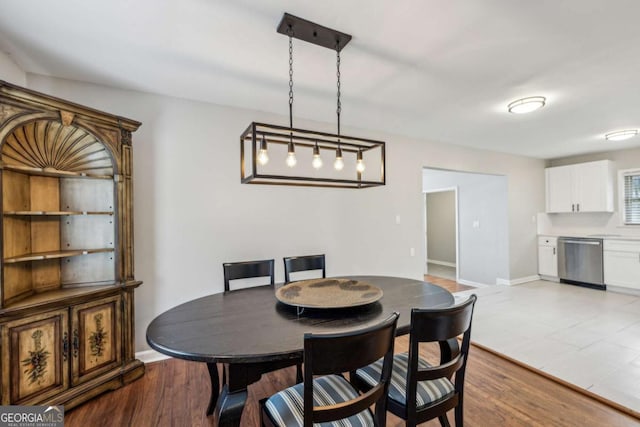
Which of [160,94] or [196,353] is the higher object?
[160,94]

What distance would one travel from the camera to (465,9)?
1.61 m

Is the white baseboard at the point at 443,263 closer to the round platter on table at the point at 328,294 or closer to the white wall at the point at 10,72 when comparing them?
the round platter on table at the point at 328,294

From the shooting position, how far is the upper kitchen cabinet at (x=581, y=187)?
16.9 ft

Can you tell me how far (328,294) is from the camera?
6.25 feet

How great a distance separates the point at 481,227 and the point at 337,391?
17.5 ft

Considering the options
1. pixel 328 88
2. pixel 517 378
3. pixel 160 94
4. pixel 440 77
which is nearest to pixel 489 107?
pixel 440 77

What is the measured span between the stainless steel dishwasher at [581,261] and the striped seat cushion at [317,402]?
5.79 metres

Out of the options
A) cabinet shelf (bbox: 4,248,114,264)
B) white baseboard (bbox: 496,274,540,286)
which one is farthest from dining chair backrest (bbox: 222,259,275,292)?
white baseboard (bbox: 496,274,540,286)

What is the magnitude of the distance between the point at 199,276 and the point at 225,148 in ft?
4.25

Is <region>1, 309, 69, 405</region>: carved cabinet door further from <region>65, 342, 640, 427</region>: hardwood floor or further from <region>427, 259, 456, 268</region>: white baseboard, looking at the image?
<region>427, 259, 456, 268</region>: white baseboard

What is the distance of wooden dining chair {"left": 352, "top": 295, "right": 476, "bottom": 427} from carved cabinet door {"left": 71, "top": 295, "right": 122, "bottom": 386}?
1.89 meters

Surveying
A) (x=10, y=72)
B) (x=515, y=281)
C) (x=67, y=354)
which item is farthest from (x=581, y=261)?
(x=10, y=72)

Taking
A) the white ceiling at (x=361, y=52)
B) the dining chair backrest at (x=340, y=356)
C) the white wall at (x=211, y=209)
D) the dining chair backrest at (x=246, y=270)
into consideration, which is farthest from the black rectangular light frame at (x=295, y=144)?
the dining chair backrest at (x=340, y=356)

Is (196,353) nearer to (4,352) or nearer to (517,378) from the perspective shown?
(4,352)
